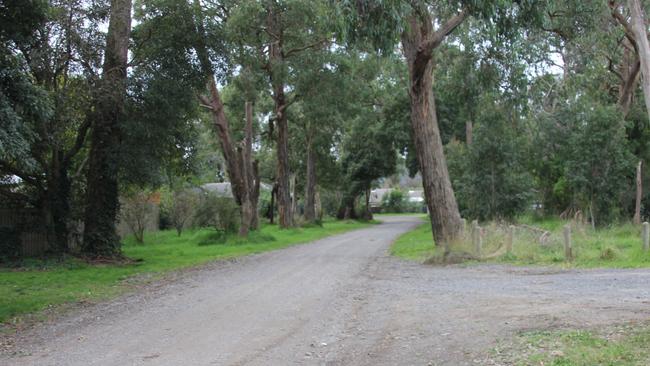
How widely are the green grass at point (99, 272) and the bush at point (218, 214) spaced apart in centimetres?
60

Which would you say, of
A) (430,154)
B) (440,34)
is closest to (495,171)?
(430,154)

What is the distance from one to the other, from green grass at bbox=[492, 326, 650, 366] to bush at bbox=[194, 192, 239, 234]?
22089 millimetres

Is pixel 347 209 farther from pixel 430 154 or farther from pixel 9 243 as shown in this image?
pixel 9 243

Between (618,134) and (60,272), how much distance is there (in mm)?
22087

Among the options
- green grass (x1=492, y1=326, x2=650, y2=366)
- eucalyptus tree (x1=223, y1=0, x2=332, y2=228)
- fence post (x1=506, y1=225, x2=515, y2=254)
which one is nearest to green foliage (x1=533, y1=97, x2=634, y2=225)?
fence post (x1=506, y1=225, x2=515, y2=254)

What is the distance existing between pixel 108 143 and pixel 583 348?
15.4 metres

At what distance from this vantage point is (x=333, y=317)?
9.53 metres

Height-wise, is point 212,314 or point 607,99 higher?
point 607,99

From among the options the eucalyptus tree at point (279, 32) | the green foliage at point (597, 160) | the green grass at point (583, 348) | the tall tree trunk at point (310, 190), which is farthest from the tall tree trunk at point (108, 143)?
the tall tree trunk at point (310, 190)

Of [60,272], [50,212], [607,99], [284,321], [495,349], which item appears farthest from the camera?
[607,99]

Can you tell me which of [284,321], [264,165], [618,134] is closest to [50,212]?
[284,321]

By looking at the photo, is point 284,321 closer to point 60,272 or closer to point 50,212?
point 60,272

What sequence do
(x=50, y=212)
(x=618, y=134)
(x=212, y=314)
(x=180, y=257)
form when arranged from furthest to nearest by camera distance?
(x=618, y=134), (x=180, y=257), (x=50, y=212), (x=212, y=314)

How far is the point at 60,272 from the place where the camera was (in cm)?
1666
